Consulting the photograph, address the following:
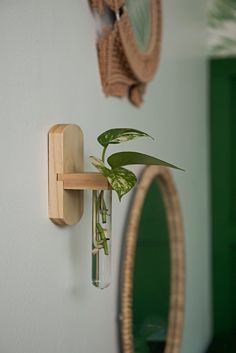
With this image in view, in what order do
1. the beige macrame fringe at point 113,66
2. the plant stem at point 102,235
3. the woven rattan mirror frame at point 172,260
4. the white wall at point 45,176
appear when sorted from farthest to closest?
the woven rattan mirror frame at point 172,260 < the beige macrame fringe at point 113,66 < the plant stem at point 102,235 < the white wall at point 45,176

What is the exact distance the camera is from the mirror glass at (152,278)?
2.12m

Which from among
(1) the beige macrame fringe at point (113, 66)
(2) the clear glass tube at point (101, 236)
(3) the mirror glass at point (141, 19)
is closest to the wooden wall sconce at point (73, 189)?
(2) the clear glass tube at point (101, 236)

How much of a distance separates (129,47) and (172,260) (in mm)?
1071

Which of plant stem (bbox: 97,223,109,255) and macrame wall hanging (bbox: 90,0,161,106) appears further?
macrame wall hanging (bbox: 90,0,161,106)

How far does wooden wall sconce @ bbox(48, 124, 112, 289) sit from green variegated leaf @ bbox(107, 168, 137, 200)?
2.2 inches

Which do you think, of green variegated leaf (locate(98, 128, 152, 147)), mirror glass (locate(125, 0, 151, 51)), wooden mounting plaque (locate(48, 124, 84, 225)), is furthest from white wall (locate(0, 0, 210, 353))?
mirror glass (locate(125, 0, 151, 51))

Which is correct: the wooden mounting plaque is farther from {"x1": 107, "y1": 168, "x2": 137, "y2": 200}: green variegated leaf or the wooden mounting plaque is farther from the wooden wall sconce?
{"x1": 107, "y1": 168, "x2": 137, "y2": 200}: green variegated leaf

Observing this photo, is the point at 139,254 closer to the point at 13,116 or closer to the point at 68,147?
the point at 68,147

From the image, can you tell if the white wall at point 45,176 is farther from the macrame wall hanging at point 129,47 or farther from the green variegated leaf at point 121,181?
the green variegated leaf at point 121,181

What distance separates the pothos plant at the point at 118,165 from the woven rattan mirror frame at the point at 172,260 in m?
0.49

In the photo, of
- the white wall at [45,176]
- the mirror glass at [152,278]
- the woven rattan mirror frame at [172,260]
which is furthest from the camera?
the mirror glass at [152,278]

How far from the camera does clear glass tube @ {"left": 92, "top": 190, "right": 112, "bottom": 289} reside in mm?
1453

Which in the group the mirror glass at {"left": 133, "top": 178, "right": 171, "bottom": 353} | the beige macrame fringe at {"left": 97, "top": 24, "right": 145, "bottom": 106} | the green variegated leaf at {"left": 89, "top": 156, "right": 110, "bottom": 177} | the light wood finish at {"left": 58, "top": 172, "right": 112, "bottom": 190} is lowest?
the mirror glass at {"left": 133, "top": 178, "right": 171, "bottom": 353}

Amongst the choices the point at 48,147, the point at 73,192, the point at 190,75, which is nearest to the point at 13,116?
the point at 48,147
